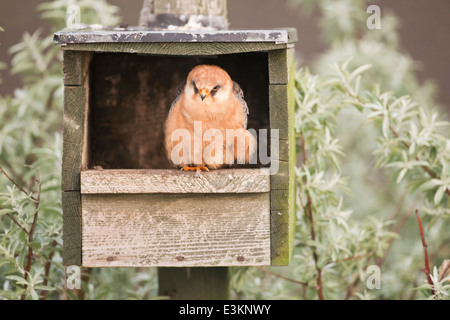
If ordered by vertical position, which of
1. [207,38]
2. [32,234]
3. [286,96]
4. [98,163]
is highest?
[207,38]

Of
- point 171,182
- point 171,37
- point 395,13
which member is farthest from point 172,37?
point 395,13

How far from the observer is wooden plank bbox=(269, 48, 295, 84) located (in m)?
2.54

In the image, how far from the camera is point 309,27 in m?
5.39

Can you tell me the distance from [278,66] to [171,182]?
61 cm

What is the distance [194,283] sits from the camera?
3.36 metres

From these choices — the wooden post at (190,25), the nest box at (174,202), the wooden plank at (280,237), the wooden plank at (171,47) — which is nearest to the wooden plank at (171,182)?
the nest box at (174,202)

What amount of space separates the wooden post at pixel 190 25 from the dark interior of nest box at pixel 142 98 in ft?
0.78

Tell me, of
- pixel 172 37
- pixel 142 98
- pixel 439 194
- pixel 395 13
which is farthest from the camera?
pixel 395 13

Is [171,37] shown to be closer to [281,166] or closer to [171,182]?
[171,182]

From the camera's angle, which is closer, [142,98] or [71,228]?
[71,228]

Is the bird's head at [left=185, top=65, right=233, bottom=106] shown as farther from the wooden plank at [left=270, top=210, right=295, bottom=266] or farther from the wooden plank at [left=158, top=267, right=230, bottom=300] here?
the wooden plank at [left=158, top=267, right=230, bottom=300]

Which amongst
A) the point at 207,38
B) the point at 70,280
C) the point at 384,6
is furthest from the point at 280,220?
the point at 384,6
